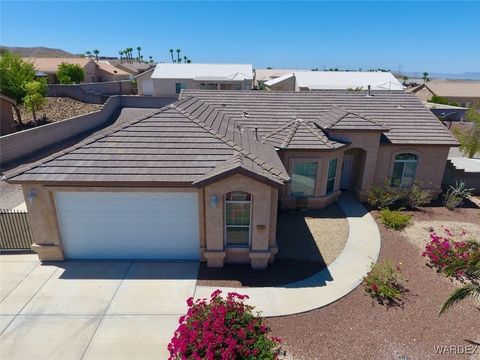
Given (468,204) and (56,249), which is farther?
(468,204)

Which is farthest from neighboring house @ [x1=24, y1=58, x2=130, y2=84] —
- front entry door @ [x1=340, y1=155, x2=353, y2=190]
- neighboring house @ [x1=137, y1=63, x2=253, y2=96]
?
front entry door @ [x1=340, y1=155, x2=353, y2=190]

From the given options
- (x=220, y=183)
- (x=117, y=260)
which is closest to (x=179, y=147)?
(x=220, y=183)

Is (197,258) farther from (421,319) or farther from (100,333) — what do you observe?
(421,319)

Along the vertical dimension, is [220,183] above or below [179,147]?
below

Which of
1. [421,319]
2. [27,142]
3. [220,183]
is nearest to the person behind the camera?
[421,319]

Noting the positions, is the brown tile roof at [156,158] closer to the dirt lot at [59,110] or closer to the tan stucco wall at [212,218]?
the tan stucco wall at [212,218]

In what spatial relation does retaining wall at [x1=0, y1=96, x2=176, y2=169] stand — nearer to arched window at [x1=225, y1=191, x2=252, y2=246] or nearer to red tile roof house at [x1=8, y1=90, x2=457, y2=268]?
red tile roof house at [x1=8, y1=90, x2=457, y2=268]
